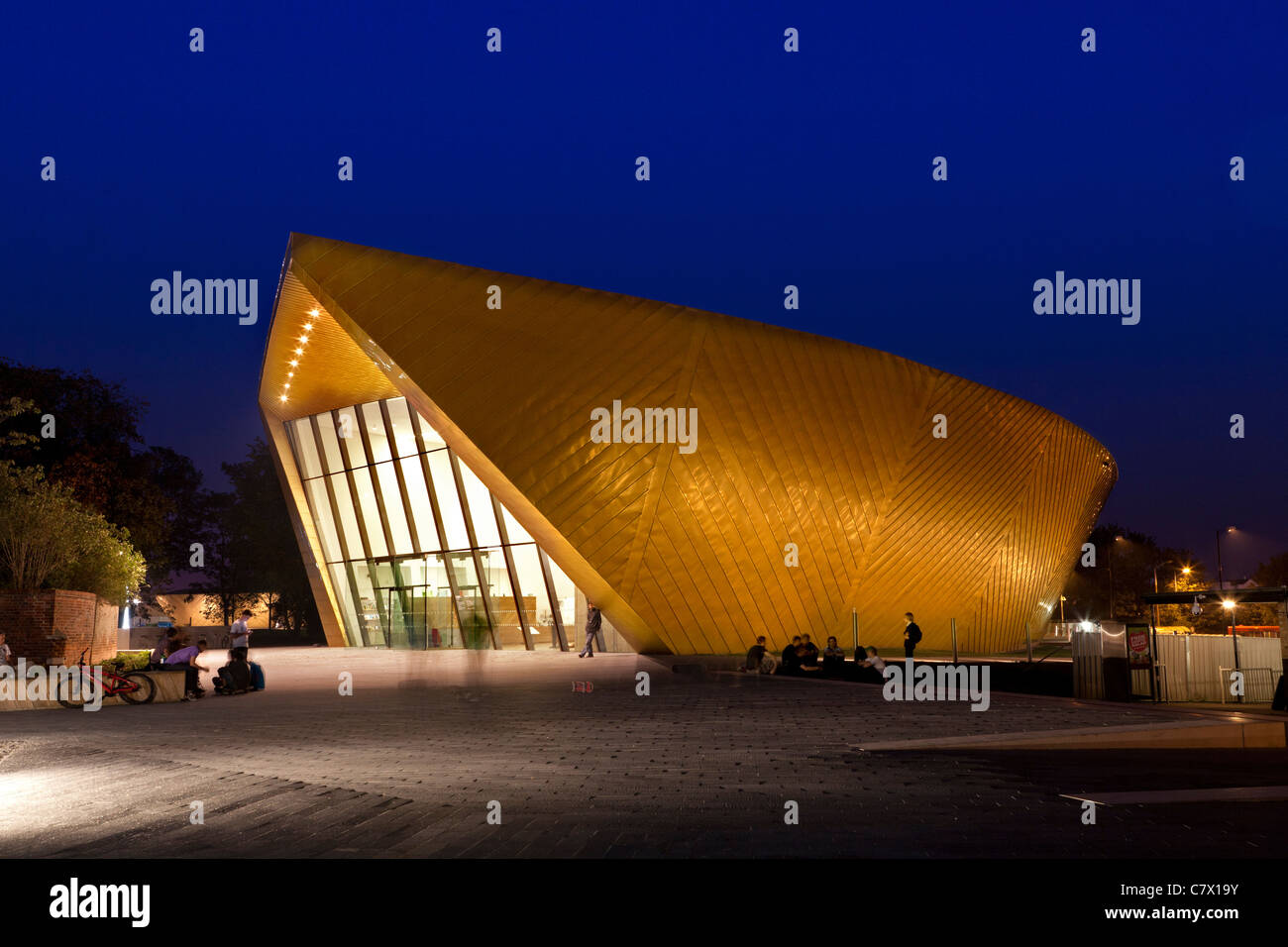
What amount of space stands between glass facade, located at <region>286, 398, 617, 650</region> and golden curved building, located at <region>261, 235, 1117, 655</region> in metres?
0.11

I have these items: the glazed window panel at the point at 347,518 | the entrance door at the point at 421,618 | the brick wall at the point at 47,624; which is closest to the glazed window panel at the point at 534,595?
the entrance door at the point at 421,618

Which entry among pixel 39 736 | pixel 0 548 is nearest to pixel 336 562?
pixel 0 548

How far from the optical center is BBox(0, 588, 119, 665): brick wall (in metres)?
19.3

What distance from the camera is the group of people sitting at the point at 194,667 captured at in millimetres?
15453

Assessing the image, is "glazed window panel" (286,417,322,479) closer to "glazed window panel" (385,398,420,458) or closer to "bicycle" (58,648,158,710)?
"glazed window panel" (385,398,420,458)

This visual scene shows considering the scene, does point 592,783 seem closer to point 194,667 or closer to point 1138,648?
point 194,667

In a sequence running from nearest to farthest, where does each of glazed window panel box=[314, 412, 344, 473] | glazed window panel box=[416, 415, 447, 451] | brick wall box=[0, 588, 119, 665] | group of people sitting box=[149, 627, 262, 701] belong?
1. group of people sitting box=[149, 627, 262, 701]
2. brick wall box=[0, 588, 119, 665]
3. glazed window panel box=[416, 415, 447, 451]
4. glazed window panel box=[314, 412, 344, 473]

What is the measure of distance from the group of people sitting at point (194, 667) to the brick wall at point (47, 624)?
3.83m

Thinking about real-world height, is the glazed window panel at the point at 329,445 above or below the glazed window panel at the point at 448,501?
above

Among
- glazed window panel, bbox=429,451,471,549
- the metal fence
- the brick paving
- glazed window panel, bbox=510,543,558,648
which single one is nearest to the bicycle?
the brick paving

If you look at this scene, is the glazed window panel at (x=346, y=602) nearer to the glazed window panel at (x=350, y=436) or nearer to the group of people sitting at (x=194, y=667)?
the glazed window panel at (x=350, y=436)

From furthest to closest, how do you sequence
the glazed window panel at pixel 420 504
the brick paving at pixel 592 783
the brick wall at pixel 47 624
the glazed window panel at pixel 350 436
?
1. the glazed window panel at pixel 350 436
2. the glazed window panel at pixel 420 504
3. the brick wall at pixel 47 624
4. the brick paving at pixel 592 783

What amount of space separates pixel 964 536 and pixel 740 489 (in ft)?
28.2

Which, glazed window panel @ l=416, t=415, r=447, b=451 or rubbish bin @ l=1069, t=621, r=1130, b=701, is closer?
rubbish bin @ l=1069, t=621, r=1130, b=701
